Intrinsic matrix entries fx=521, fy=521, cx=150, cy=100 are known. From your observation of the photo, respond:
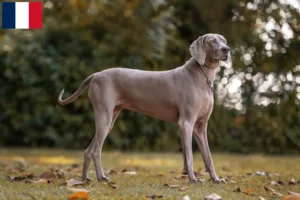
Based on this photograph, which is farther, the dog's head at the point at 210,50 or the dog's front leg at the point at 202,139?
the dog's front leg at the point at 202,139

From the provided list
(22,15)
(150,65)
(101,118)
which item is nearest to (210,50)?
(101,118)

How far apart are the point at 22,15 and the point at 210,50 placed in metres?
5.45

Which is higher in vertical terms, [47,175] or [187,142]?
[187,142]

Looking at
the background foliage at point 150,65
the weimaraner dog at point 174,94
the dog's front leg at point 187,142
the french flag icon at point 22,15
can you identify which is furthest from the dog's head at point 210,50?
the french flag icon at point 22,15

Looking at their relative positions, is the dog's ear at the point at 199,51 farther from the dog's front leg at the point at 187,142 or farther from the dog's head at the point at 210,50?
the dog's front leg at the point at 187,142

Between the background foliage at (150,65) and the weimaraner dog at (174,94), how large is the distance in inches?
179

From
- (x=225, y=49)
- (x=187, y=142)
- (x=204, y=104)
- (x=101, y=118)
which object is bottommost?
(x=187, y=142)

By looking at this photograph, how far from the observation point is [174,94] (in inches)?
197

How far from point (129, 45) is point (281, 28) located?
314 cm

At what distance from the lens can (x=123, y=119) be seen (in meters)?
10.7

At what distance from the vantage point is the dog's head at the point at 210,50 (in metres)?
4.84

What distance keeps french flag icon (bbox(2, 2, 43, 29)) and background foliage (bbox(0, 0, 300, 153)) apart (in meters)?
0.56

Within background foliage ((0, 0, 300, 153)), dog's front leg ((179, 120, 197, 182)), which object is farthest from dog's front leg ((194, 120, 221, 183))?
background foliage ((0, 0, 300, 153))

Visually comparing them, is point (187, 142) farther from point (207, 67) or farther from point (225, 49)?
point (225, 49)
